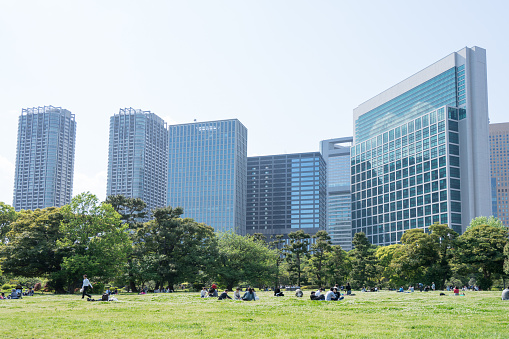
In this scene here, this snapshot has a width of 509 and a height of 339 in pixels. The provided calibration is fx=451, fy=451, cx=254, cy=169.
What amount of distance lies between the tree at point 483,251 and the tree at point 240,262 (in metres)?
27.1

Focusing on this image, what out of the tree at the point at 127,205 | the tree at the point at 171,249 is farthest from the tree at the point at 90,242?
the tree at the point at 127,205

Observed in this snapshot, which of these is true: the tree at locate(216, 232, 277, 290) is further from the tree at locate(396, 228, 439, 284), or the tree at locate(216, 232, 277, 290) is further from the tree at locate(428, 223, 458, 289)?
the tree at locate(428, 223, 458, 289)

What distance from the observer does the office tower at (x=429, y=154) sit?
122 metres

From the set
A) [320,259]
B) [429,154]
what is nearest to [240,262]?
[320,259]

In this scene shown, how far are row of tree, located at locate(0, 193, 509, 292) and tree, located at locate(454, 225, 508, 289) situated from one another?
0.11m

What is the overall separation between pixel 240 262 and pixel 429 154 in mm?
85169

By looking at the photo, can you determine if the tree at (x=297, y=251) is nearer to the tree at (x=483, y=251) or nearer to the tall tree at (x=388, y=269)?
the tall tree at (x=388, y=269)

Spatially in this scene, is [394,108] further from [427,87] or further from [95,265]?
[95,265]

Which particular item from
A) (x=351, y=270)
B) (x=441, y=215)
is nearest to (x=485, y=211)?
(x=441, y=215)

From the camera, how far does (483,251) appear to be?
2218 inches

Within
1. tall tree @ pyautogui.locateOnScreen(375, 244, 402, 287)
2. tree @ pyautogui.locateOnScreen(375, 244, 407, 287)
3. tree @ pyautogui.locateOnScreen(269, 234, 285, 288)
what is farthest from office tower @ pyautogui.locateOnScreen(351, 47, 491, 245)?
tree @ pyautogui.locateOnScreen(269, 234, 285, 288)

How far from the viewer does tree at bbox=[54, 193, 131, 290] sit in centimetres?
4678

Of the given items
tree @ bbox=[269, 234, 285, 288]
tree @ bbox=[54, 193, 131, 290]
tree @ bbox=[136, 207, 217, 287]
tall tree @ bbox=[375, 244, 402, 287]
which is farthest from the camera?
tall tree @ bbox=[375, 244, 402, 287]

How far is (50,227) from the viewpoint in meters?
50.7
